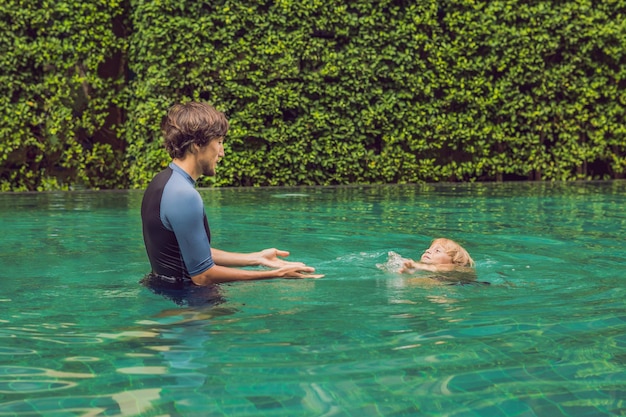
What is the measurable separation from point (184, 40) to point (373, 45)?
314 centimetres

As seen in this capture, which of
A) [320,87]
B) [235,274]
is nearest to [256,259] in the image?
[235,274]

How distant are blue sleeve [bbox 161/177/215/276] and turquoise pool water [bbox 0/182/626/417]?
28 cm

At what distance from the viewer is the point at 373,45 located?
604 inches

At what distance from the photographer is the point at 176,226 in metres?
5.36

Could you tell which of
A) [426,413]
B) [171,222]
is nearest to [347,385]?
[426,413]

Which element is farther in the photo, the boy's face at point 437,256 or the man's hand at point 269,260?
the boy's face at point 437,256

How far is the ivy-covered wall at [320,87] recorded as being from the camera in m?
14.6

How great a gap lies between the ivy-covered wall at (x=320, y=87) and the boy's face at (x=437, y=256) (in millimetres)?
8004

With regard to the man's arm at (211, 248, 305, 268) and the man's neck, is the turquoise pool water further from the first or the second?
the man's neck

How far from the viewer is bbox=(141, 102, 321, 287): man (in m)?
5.35

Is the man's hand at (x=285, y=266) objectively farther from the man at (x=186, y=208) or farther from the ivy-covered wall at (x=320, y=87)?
the ivy-covered wall at (x=320, y=87)

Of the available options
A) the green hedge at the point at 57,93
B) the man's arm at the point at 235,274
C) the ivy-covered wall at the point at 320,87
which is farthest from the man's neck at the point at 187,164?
the green hedge at the point at 57,93

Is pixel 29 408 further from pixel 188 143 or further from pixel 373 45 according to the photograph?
pixel 373 45

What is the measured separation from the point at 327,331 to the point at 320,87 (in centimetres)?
1060
